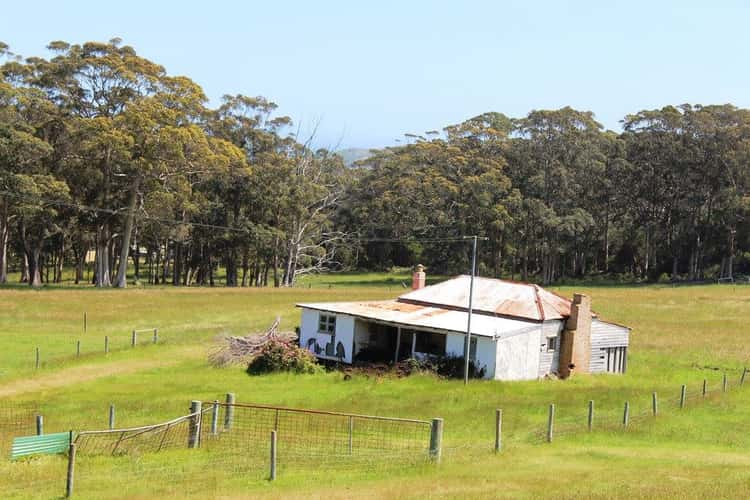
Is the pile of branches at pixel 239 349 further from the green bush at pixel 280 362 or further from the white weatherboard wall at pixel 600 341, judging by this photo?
the white weatherboard wall at pixel 600 341

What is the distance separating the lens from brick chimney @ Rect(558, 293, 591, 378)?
130 ft

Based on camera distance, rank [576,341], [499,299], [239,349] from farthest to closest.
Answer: [499,299] < [576,341] < [239,349]

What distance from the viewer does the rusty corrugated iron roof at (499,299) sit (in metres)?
40.4

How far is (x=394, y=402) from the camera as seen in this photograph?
30.5 metres

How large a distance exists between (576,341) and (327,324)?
11.5m

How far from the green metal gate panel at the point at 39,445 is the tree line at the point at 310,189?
51212mm

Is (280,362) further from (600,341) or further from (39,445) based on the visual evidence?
(39,445)

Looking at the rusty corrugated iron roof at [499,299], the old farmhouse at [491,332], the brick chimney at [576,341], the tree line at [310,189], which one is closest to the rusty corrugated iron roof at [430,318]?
the old farmhouse at [491,332]

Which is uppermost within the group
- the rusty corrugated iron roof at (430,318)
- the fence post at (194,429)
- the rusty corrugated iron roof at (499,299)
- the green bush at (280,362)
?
the rusty corrugated iron roof at (499,299)

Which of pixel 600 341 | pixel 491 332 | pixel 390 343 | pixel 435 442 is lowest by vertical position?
pixel 390 343

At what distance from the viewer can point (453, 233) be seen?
3883 inches

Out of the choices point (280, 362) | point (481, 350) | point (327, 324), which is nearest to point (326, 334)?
point (327, 324)

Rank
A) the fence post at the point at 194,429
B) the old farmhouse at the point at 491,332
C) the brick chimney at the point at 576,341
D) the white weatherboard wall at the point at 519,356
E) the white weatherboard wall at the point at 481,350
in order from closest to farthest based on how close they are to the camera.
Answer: the fence post at the point at 194,429 → the white weatherboard wall at the point at 481,350 → the white weatherboard wall at the point at 519,356 → the old farmhouse at the point at 491,332 → the brick chimney at the point at 576,341

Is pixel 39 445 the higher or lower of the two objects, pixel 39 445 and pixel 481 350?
the lower
